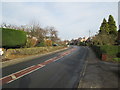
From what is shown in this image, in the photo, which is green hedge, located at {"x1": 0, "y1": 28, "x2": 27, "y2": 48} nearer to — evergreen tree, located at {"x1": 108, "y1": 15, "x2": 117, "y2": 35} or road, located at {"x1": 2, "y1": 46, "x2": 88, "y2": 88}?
road, located at {"x1": 2, "y1": 46, "x2": 88, "y2": 88}

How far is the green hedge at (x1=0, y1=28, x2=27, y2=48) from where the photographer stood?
630 inches

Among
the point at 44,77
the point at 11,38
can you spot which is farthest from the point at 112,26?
the point at 44,77

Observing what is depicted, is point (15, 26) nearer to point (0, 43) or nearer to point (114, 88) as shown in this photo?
point (0, 43)

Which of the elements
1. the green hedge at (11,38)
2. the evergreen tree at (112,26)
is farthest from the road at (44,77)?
the evergreen tree at (112,26)

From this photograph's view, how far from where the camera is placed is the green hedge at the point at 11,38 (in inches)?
630

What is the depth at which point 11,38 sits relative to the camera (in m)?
16.9

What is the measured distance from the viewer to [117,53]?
16.7 meters

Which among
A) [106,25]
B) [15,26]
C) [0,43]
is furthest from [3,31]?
[106,25]

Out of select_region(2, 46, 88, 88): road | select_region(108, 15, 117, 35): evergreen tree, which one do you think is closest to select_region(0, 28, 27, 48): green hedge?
select_region(2, 46, 88, 88): road

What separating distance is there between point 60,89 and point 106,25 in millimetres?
39305

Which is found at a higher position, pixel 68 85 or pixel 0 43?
pixel 0 43

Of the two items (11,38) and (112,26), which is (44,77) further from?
(112,26)

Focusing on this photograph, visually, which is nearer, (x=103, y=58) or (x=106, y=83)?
(x=106, y=83)

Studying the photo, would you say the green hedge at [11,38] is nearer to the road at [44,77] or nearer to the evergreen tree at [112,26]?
the road at [44,77]
